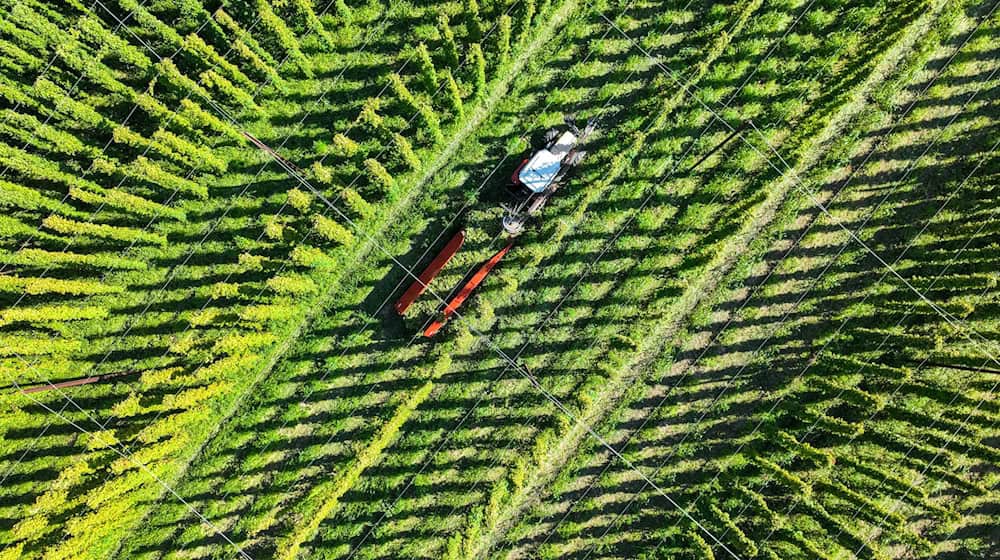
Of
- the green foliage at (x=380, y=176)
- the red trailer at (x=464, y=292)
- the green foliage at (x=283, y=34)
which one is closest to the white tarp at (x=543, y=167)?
the red trailer at (x=464, y=292)

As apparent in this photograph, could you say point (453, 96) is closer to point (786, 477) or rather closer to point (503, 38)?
point (503, 38)

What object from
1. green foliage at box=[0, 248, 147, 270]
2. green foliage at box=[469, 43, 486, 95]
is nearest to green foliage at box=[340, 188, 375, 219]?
green foliage at box=[469, 43, 486, 95]

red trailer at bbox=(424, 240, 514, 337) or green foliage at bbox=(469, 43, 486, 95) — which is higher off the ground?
green foliage at bbox=(469, 43, 486, 95)

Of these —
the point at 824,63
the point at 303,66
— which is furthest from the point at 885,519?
the point at 303,66

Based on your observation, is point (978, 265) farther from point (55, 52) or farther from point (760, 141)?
point (55, 52)

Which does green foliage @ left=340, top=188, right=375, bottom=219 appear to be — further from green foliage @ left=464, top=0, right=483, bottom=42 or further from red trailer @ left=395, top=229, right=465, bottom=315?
green foliage @ left=464, top=0, right=483, bottom=42

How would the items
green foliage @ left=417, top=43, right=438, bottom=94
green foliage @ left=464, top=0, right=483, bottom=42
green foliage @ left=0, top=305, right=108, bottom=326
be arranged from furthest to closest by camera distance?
green foliage @ left=464, top=0, right=483, bottom=42, green foliage @ left=417, top=43, right=438, bottom=94, green foliage @ left=0, top=305, right=108, bottom=326
